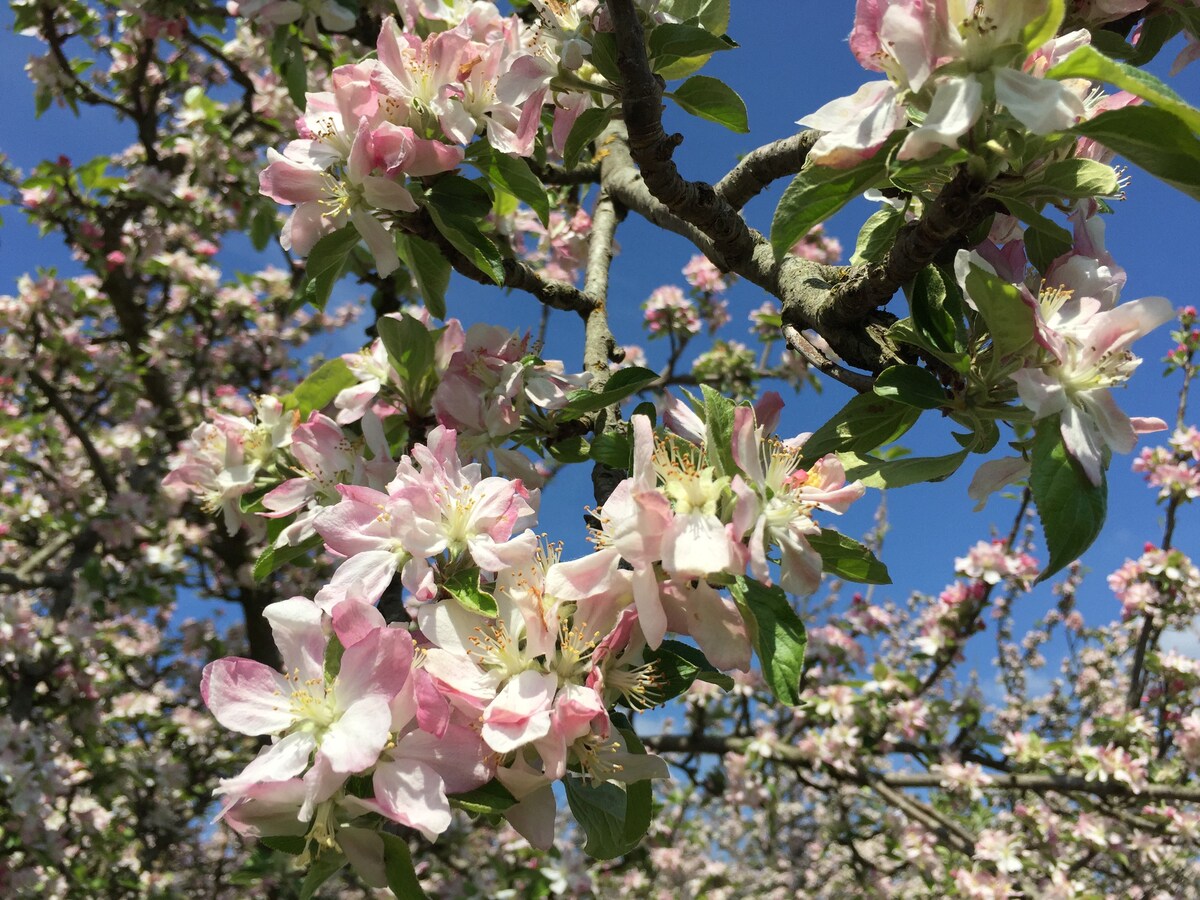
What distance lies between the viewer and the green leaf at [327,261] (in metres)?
1.29

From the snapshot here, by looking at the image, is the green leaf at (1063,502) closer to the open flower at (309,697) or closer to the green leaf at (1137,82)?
the green leaf at (1137,82)

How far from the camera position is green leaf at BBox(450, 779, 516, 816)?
32.6 inches

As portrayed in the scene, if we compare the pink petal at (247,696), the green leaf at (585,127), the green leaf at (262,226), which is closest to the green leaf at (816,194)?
the green leaf at (585,127)

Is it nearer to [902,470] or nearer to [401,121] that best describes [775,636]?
[902,470]

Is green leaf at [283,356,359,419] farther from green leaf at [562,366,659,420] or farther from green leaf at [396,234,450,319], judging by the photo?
green leaf at [562,366,659,420]

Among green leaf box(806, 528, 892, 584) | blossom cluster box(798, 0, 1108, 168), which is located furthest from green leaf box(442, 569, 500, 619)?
blossom cluster box(798, 0, 1108, 168)

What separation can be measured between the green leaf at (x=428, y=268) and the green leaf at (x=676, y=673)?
2.59ft

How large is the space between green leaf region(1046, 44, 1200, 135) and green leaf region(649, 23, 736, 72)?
1.59ft

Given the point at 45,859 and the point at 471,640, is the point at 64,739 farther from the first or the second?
the point at 471,640

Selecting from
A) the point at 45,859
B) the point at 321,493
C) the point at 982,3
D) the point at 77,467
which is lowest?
the point at 45,859

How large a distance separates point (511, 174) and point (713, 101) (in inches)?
13.5

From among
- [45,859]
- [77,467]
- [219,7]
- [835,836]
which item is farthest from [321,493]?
[77,467]

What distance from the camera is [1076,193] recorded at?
820mm

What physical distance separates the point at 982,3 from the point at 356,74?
0.91 m
